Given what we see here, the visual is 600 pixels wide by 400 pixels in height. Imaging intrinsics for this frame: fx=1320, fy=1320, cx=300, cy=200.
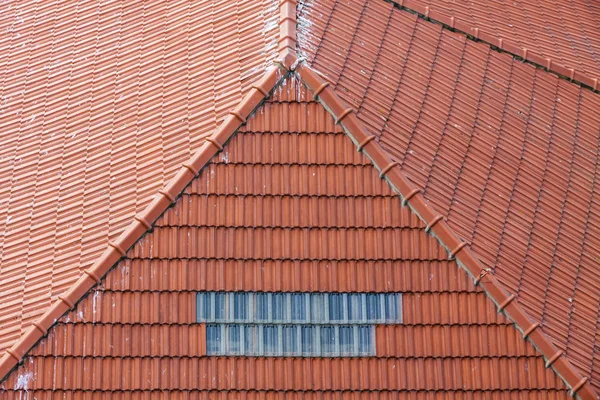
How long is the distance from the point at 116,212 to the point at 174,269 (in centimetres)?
128

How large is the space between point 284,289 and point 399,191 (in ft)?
6.44

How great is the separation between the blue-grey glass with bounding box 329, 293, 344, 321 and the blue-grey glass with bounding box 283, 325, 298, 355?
48 cm

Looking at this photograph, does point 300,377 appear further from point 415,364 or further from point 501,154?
point 501,154

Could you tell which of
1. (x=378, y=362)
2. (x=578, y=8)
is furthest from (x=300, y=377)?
(x=578, y=8)

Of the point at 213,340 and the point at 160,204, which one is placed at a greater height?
the point at 160,204

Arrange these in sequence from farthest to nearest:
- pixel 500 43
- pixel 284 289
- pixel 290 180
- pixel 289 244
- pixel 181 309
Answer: pixel 500 43
pixel 290 180
pixel 289 244
pixel 284 289
pixel 181 309

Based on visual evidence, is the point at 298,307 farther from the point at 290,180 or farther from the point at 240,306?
the point at 290,180

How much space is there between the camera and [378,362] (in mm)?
16188

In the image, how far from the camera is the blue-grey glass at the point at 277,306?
16.3m

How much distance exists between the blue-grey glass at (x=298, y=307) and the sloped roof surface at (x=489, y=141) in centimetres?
211

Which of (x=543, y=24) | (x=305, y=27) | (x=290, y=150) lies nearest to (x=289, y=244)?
(x=290, y=150)

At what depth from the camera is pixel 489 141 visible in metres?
18.3

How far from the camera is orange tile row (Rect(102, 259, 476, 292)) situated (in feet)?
53.1

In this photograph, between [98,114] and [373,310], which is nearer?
[373,310]
